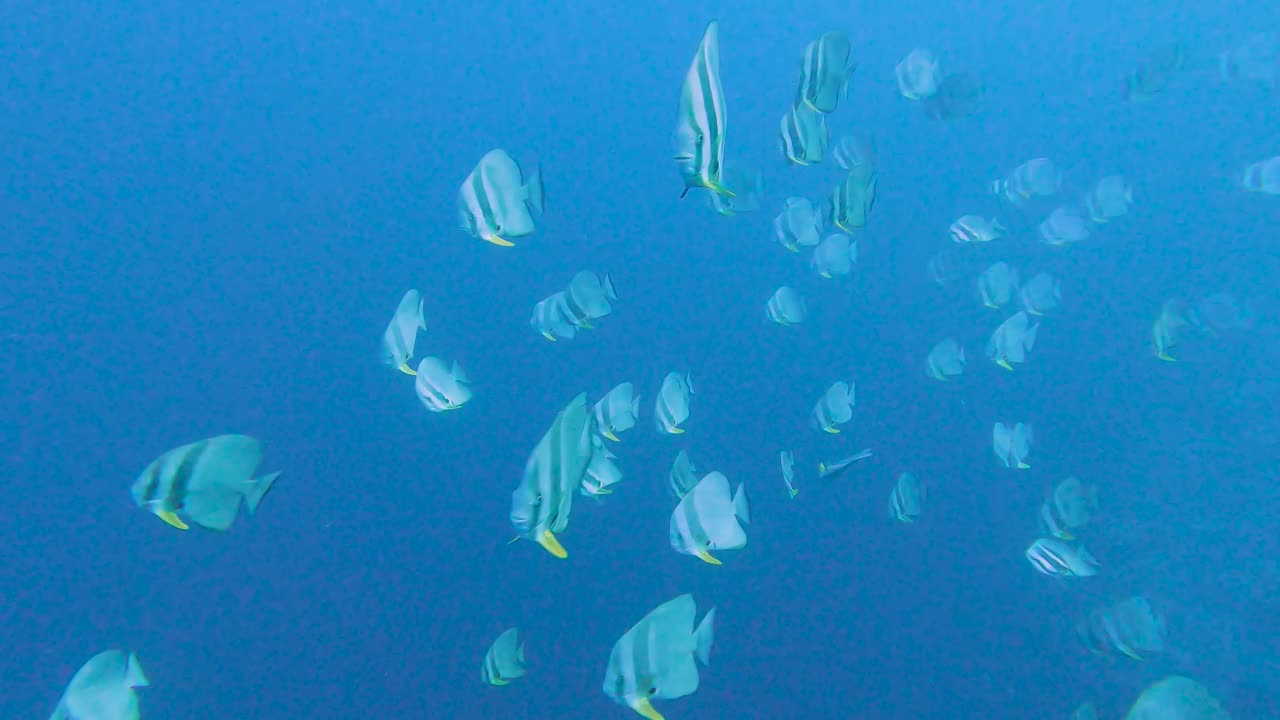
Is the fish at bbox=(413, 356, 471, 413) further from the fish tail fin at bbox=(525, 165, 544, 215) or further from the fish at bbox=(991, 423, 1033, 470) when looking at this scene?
the fish at bbox=(991, 423, 1033, 470)

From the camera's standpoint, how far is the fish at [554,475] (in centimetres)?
191

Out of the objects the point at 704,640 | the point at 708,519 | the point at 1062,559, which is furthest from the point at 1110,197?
the point at 704,640

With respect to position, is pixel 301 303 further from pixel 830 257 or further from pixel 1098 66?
pixel 1098 66

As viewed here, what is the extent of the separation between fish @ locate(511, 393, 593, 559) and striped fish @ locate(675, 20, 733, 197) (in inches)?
26.8

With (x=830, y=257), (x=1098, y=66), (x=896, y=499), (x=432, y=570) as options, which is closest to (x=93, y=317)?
(x=432, y=570)

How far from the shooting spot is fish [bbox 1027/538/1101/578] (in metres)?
4.59

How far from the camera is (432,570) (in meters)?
9.34

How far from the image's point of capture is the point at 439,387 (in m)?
4.27

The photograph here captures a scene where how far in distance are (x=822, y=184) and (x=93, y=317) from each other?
15.1m

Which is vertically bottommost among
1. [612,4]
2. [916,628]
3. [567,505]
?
[916,628]

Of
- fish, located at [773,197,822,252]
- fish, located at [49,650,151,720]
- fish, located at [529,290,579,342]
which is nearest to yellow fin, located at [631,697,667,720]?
fish, located at [49,650,151,720]

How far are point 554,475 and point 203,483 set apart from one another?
1619 millimetres

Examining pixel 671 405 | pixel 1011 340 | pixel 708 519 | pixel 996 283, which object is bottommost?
pixel 1011 340

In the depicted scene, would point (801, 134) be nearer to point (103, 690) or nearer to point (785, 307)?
point (785, 307)
